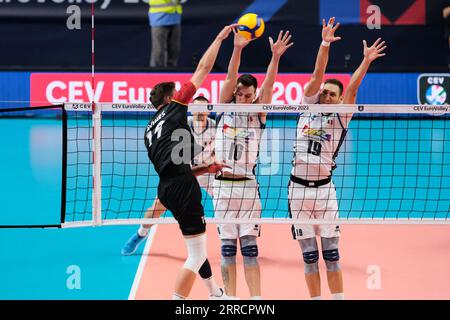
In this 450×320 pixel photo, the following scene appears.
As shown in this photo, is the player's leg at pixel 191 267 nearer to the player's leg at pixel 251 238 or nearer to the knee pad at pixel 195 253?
the knee pad at pixel 195 253

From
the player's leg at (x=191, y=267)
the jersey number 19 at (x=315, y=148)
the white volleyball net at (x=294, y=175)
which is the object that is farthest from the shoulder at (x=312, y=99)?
the player's leg at (x=191, y=267)

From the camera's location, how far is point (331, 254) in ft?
24.3

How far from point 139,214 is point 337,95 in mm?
4093

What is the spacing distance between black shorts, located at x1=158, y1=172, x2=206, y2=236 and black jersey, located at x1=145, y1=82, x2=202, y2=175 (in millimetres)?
114

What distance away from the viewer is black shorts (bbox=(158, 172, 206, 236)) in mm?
6867

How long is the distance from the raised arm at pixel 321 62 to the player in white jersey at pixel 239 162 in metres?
0.38

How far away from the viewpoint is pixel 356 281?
8570 mm

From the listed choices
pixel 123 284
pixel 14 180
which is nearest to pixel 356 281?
pixel 123 284

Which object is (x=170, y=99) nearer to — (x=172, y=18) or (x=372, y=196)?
(x=372, y=196)

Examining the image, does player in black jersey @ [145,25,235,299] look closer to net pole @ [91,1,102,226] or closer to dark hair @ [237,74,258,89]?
dark hair @ [237,74,258,89]

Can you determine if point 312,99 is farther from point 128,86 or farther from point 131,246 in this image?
point 128,86

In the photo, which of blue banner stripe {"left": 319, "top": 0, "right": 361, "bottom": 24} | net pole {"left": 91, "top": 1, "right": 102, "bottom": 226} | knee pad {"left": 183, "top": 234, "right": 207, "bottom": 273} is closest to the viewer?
knee pad {"left": 183, "top": 234, "right": 207, "bottom": 273}

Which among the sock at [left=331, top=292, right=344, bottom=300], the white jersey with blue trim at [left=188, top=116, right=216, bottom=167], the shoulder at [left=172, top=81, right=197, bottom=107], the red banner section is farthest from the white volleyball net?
the shoulder at [left=172, top=81, right=197, bottom=107]

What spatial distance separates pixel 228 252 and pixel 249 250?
0.67 ft
